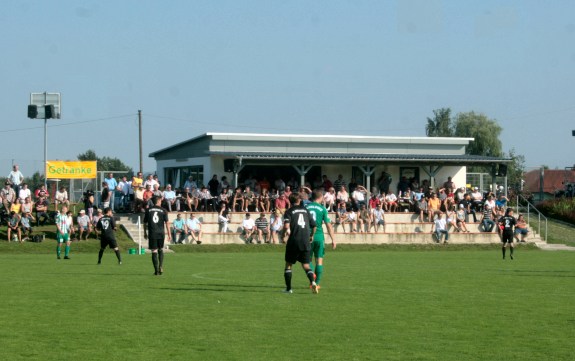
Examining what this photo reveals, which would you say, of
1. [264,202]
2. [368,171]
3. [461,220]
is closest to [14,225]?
[264,202]

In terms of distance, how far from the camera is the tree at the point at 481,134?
333 ft

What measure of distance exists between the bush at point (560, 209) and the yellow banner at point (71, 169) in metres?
26.1

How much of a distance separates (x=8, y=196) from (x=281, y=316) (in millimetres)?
28217

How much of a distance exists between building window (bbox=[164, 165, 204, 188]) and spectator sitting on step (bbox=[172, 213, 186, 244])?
7968mm

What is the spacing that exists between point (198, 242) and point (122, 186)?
5677mm

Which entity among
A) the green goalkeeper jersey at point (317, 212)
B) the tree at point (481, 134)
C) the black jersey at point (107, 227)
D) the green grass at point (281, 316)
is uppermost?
the tree at point (481, 134)

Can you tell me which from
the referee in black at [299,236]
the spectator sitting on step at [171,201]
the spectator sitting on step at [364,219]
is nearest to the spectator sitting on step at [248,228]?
the spectator sitting on step at [171,201]

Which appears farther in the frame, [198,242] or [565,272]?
[198,242]

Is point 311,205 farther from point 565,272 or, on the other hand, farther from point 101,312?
point 565,272

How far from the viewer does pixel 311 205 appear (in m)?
17.2

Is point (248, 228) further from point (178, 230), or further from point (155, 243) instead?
point (155, 243)

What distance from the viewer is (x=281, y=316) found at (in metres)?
13.6

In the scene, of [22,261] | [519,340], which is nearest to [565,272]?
[519,340]

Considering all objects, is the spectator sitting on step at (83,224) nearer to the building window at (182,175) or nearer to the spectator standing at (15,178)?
the spectator standing at (15,178)
